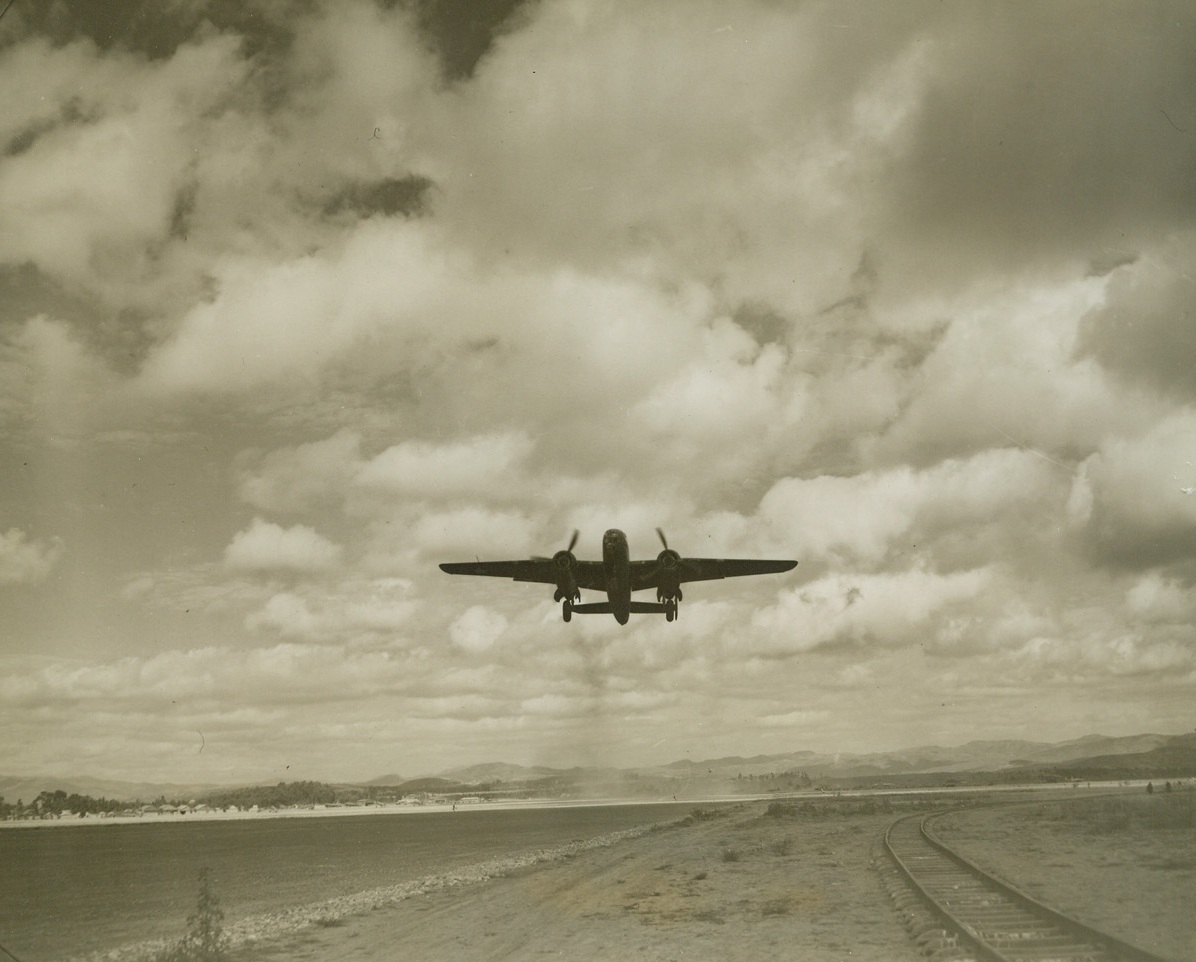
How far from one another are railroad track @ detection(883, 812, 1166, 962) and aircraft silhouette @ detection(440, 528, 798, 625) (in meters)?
12.8

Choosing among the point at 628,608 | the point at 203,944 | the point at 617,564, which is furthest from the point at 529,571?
the point at 203,944

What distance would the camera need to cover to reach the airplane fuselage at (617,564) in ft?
93.5

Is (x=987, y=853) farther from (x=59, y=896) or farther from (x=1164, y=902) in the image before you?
(x=59, y=896)

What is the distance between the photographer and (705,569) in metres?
34.1

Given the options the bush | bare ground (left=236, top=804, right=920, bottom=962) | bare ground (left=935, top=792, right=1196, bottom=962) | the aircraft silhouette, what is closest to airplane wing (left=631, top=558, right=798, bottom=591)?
the aircraft silhouette

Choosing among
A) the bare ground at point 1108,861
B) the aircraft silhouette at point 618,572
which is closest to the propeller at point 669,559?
the aircraft silhouette at point 618,572

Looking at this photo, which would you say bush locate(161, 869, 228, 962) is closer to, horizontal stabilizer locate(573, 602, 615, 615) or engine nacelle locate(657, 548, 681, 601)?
horizontal stabilizer locate(573, 602, 615, 615)

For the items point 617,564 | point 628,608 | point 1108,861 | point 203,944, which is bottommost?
point 1108,861

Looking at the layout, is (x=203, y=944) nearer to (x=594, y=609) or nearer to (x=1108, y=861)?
(x=594, y=609)

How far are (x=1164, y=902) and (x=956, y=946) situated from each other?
34.1ft

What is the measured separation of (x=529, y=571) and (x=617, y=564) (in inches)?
244

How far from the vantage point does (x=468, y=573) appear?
32844mm

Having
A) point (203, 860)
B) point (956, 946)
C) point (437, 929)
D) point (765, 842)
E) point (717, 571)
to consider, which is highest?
point (717, 571)

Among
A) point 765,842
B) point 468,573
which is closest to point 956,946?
point 468,573
